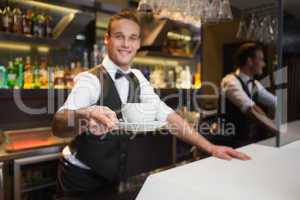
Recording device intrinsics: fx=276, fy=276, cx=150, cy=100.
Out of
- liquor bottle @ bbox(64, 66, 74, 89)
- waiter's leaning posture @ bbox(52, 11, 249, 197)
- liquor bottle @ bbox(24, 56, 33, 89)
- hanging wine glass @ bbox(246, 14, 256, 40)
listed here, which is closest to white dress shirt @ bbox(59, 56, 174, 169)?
waiter's leaning posture @ bbox(52, 11, 249, 197)

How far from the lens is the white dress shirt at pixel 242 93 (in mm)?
1396

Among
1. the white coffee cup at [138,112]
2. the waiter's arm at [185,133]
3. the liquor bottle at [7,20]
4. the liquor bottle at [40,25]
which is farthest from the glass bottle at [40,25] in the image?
the waiter's arm at [185,133]

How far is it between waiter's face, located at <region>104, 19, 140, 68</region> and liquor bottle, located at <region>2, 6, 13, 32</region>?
60 cm

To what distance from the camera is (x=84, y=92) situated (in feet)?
3.25

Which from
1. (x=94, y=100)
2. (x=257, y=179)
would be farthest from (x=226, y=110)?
(x=257, y=179)

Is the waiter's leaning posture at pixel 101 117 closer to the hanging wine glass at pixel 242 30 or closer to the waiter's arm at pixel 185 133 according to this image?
the waiter's arm at pixel 185 133

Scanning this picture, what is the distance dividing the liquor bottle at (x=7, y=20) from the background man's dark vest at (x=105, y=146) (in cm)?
60

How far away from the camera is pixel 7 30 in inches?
53.4

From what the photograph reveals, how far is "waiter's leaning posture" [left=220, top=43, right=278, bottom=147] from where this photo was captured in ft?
4.53

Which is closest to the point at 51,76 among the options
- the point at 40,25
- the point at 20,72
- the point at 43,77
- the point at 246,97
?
the point at 43,77

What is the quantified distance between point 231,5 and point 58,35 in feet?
3.11

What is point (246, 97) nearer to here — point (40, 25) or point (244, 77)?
point (244, 77)

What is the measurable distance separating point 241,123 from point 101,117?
878mm

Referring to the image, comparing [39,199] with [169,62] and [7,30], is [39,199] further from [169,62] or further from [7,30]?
[169,62]
